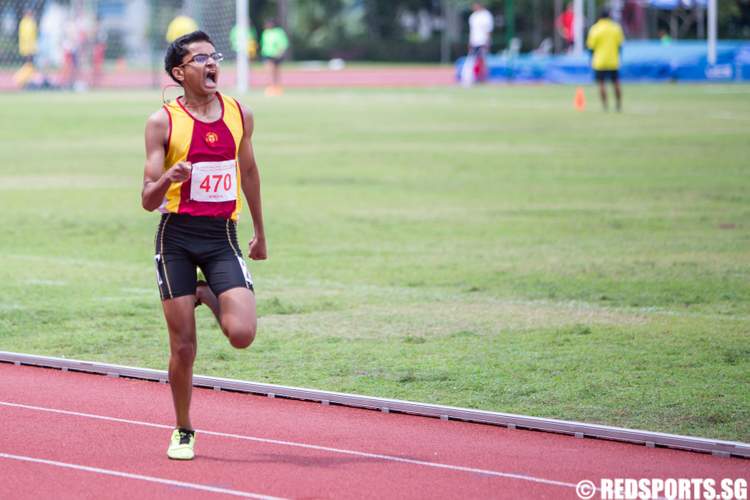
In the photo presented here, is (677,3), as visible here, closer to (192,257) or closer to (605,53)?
(605,53)

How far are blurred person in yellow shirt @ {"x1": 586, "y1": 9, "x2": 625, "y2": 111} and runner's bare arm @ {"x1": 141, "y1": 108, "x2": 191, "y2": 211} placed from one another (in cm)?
2601

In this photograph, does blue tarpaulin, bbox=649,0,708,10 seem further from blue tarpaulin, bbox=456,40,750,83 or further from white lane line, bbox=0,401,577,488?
white lane line, bbox=0,401,577,488

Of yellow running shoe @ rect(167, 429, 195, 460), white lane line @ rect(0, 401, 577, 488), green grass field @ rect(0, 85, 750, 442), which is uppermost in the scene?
yellow running shoe @ rect(167, 429, 195, 460)

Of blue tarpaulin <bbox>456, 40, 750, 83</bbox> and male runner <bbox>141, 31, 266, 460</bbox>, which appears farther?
blue tarpaulin <bbox>456, 40, 750, 83</bbox>

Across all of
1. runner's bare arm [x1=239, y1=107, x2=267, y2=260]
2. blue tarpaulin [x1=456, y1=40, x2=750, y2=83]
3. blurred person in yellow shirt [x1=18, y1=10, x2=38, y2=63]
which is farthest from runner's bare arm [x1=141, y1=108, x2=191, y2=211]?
blue tarpaulin [x1=456, y1=40, x2=750, y2=83]

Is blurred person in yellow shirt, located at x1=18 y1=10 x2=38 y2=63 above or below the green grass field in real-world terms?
above

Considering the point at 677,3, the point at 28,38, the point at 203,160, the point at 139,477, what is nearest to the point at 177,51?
the point at 203,160

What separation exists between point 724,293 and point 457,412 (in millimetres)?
4785

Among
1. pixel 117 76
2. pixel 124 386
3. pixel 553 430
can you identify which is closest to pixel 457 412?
pixel 553 430

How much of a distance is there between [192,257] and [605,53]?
2688 cm

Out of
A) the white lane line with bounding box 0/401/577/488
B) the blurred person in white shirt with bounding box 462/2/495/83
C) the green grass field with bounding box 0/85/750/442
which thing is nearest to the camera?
the white lane line with bounding box 0/401/577/488

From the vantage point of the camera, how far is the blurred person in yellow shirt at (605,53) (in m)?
32.0

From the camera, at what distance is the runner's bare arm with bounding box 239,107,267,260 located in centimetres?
682

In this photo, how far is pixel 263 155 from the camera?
2370 centimetres
